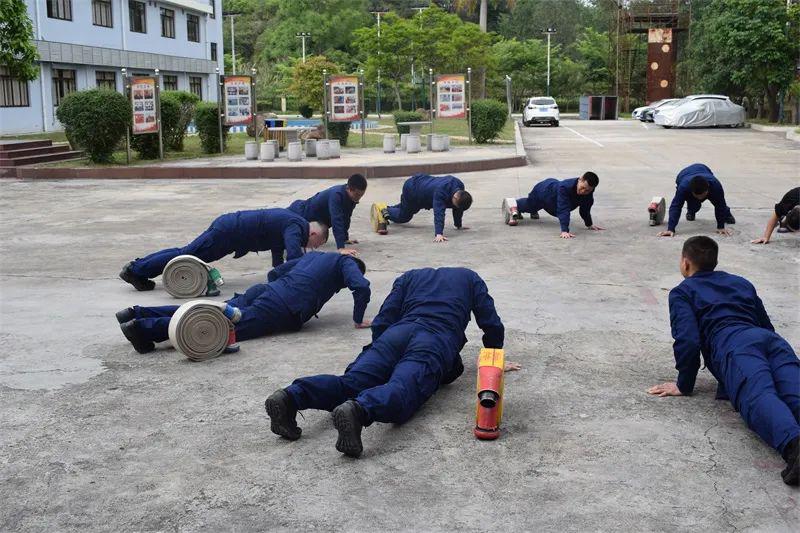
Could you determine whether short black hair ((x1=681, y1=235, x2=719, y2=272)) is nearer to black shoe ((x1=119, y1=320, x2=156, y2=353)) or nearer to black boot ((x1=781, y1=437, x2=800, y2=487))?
black boot ((x1=781, y1=437, x2=800, y2=487))

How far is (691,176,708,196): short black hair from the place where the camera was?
1084 cm

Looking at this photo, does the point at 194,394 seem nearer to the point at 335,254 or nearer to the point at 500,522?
the point at 335,254

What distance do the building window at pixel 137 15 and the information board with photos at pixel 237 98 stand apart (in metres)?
Answer: 16.7

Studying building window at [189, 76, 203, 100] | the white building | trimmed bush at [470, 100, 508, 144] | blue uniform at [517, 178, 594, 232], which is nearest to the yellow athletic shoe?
blue uniform at [517, 178, 594, 232]

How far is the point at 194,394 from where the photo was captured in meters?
5.54

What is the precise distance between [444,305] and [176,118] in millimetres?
19254

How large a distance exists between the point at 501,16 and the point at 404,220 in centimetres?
7529

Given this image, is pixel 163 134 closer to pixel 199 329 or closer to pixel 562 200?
pixel 562 200

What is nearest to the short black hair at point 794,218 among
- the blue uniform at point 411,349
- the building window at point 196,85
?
the blue uniform at point 411,349

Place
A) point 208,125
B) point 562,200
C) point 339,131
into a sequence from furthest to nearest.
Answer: point 339,131 → point 208,125 → point 562,200

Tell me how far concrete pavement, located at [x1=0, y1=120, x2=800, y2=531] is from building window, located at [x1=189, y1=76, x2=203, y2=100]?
35.9 metres

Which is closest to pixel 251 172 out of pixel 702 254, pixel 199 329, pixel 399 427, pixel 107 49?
pixel 199 329

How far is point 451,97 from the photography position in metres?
25.8

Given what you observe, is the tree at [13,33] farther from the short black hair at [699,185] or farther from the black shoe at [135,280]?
the short black hair at [699,185]
